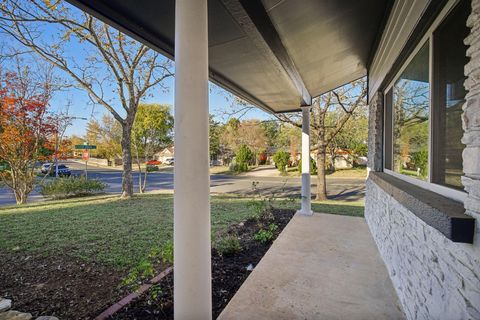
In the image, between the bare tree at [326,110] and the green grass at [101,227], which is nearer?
the green grass at [101,227]

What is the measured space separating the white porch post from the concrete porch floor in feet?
3.06

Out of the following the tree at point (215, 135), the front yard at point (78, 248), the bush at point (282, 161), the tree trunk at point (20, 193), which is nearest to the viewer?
the front yard at point (78, 248)

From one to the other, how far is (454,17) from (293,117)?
335 inches

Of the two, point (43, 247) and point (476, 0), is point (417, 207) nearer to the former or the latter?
point (476, 0)

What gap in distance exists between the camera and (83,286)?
8.38 ft

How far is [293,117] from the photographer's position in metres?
10.0

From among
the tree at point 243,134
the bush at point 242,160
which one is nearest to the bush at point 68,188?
the bush at point 242,160

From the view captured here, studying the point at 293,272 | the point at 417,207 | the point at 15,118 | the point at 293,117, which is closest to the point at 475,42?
the point at 417,207

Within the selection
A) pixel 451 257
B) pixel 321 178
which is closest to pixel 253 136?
pixel 321 178

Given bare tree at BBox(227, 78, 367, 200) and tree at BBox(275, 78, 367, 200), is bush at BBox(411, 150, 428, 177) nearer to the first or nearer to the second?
bare tree at BBox(227, 78, 367, 200)

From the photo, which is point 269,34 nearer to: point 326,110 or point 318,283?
point 318,283

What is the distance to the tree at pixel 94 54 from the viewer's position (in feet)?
21.2

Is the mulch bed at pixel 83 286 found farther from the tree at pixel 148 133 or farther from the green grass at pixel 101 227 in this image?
the tree at pixel 148 133

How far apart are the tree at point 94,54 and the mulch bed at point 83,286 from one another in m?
5.51
